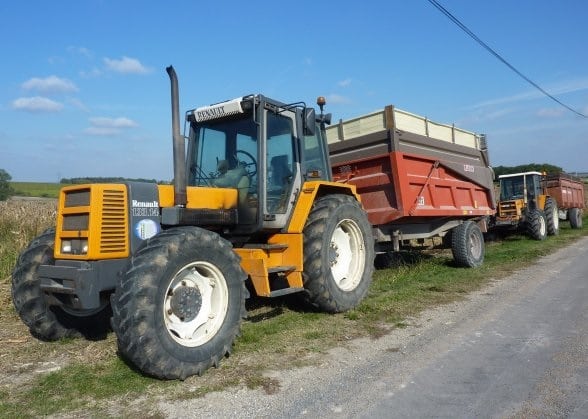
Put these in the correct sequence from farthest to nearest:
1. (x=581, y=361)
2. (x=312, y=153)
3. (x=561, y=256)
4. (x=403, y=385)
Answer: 1. (x=561, y=256)
2. (x=312, y=153)
3. (x=581, y=361)
4. (x=403, y=385)

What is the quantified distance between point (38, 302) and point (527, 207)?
577 inches

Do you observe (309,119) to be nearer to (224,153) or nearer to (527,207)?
(224,153)

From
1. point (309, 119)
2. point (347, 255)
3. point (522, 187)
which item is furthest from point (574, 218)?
point (309, 119)

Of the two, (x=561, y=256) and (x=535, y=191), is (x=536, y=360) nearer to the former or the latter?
(x=561, y=256)

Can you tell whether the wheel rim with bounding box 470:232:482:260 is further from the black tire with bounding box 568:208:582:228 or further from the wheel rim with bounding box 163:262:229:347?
the black tire with bounding box 568:208:582:228

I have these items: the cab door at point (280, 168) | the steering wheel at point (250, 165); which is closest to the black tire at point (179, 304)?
the cab door at point (280, 168)

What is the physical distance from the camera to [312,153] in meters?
6.29

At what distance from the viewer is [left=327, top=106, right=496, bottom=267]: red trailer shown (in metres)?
7.64

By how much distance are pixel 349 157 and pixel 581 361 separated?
4851 millimetres

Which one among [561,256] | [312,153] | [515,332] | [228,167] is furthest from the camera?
[561,256]

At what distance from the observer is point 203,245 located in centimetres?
406

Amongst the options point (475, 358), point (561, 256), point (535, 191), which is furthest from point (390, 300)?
point (535, 191)

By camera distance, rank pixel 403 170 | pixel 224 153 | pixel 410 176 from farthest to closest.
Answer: pixel 410 176 < pixel 403 170 < pixel 224 153

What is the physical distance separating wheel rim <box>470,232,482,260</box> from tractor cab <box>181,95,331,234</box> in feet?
14.9
